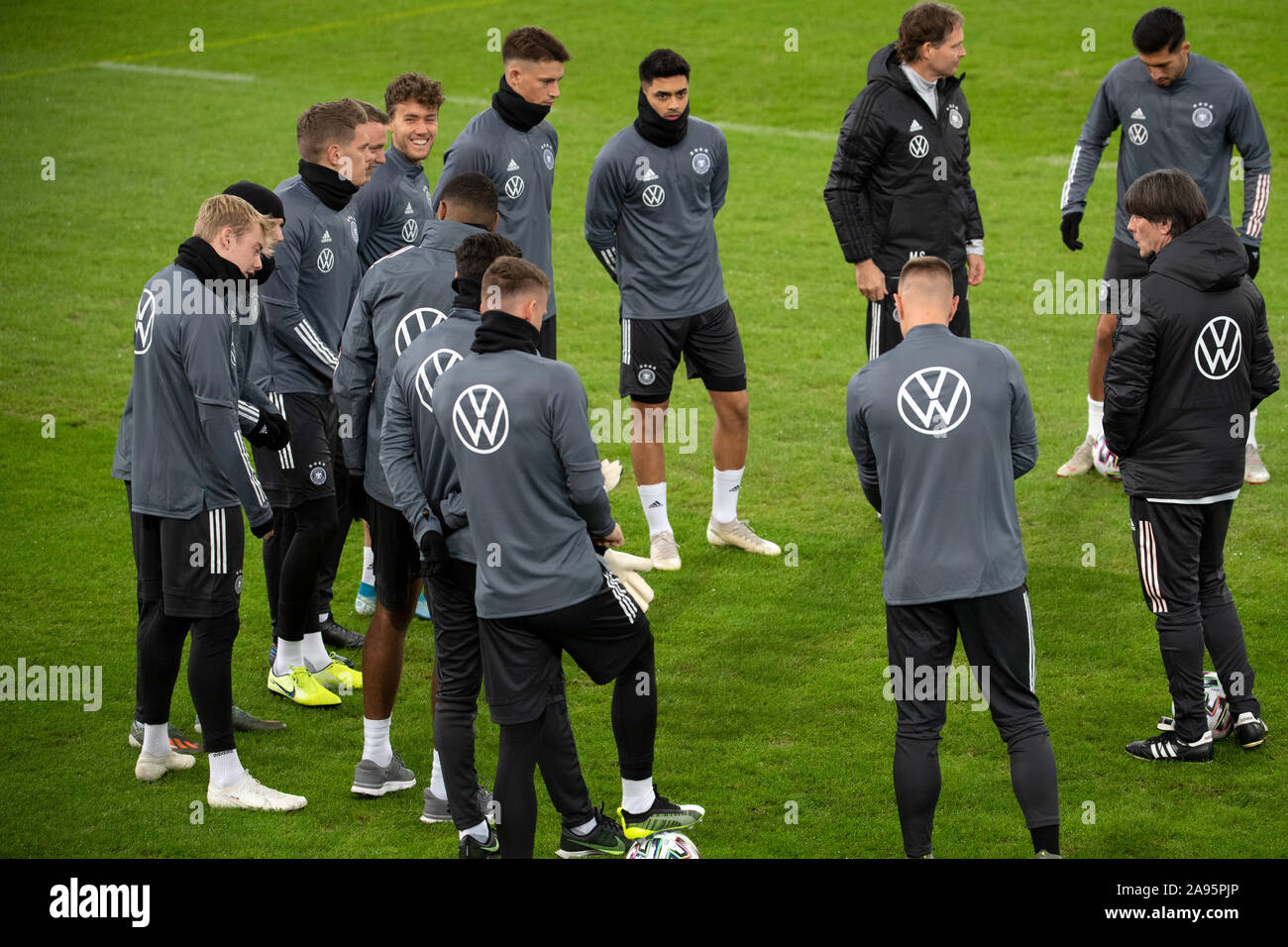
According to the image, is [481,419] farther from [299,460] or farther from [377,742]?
[299,460]

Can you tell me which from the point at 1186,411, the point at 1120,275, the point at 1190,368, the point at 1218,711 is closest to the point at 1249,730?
the point at 1218,711

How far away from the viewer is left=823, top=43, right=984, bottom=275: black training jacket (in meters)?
8.30

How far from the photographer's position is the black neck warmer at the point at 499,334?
509 centimetres

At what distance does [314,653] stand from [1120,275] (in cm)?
569

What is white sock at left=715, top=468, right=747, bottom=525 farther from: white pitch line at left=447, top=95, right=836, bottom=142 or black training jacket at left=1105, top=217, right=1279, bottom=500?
white pitch line at left=447, top=95, right=836, bottom=142

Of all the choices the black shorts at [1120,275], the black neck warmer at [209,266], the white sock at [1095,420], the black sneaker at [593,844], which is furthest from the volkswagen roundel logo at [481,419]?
the white sock at [1095,420]

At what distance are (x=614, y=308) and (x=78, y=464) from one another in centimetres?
532

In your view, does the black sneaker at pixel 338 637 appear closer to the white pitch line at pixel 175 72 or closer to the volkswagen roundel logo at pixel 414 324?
the volkswagen roundel logo at pixel 414 324

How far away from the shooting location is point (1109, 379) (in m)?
6.09

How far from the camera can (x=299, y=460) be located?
7.02m

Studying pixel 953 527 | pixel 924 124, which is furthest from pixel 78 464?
pixel 953 527

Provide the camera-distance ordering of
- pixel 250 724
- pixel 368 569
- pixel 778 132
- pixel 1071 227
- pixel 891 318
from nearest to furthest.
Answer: pixel 250 724 < pixel 368 569 < pixel 891 318 < pixel 1071 227 < pixel 778 132

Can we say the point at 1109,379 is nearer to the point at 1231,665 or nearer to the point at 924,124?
the point at 1231,665
